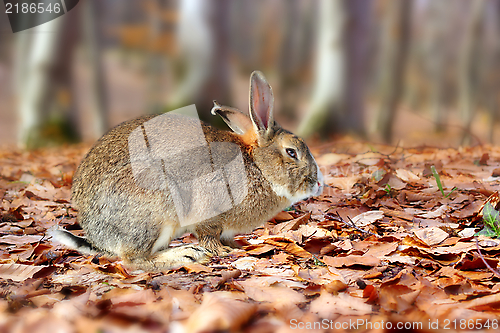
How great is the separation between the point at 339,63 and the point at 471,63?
29.0 feet

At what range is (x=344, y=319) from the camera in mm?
2143

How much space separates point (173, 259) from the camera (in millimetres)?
3193

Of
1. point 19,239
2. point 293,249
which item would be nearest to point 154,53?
point 19,239

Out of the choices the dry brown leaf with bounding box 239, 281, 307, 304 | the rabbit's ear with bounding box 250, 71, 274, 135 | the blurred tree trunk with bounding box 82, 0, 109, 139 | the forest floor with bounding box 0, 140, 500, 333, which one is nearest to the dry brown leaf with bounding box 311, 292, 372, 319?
the forest floor with bounding box 0, 140, 500, 333

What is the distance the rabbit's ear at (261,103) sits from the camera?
3.45 m

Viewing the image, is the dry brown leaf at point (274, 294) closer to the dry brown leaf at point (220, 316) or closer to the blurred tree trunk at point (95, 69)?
the dry brown leaf at point (220, 316)

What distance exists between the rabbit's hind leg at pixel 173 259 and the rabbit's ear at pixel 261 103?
1.12 meters

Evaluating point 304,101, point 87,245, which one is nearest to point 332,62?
point 87,245

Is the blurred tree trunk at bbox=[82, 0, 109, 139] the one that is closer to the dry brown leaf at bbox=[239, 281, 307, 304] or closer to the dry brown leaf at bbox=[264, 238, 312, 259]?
the dry brown leaf at bbox=[264, 238, 312, 259]

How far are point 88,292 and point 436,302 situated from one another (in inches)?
78.1

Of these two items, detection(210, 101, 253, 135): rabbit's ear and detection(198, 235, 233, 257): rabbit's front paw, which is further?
detection(210, 101, 253, 135): rabbit's ear

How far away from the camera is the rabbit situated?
3.11 meters

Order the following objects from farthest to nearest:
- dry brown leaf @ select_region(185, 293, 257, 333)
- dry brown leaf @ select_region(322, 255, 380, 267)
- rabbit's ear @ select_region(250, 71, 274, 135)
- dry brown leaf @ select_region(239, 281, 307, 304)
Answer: rabbit's ear @ select_region(250, 71, 274, 135) → dry brown leaf @ select_region(322, 255, 380, 267) → dry brown leaf @ select_region(239, 281, 307, 304) → dry brown leaf @ select_region(185, 293, 257, 333)

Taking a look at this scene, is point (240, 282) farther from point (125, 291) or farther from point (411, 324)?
point (411, 324)
